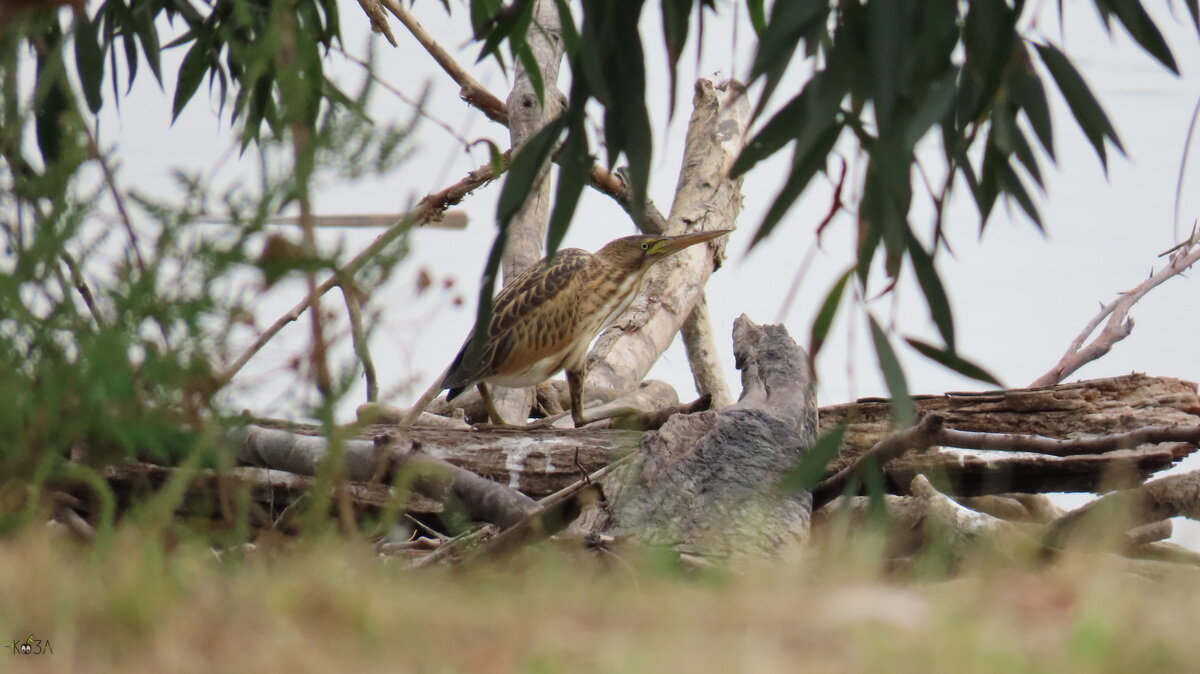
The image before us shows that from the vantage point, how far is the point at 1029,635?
259cm

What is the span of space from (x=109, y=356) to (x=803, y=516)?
2.52 meters

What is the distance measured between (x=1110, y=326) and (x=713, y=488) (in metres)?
5.11

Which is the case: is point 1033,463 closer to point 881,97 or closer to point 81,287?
point 881,97

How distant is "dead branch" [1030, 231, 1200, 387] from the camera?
8.70m

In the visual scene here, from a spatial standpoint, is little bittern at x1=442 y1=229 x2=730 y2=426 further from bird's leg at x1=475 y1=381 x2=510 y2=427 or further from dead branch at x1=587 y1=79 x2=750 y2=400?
dead branch at x1=587 y1=79 x2=750 y2=400

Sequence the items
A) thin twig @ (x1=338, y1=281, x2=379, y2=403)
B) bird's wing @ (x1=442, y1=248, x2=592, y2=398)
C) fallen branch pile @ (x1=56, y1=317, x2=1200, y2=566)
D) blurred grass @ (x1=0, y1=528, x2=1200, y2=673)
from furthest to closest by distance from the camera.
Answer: bird's wing @ (x1=442, y1=248, x2=592, y2=398) → fallen branch pile @ (x1=56, y1=317, x2=1200, y2=566) → thin twig @ (x1=338, y1=281, x2=379, y2=403) → blurred grass @ (x1=0, y1=528, x2=1200, y2=673)

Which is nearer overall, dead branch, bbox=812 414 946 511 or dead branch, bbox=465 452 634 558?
dead branch, bbox=465 452 634 558

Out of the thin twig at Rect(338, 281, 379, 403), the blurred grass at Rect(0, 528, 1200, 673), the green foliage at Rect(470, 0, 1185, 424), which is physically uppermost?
the green foliage at Rect(470, 0, 1185, 424)

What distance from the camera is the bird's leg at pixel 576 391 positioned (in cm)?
797

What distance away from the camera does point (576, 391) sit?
814 centimetres

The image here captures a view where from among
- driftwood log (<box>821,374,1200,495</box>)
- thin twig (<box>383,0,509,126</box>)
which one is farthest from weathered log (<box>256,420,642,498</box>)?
thin twig (<box>383,0,509,126</box>)

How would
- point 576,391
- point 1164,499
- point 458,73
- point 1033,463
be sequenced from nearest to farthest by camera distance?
point 1164,499 < point 1033,463 < point 576,391 < point 458,73

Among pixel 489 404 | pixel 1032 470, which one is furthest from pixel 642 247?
pixel 1032 470

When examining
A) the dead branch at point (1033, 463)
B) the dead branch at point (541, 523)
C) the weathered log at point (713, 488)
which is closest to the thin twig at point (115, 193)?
the dead branch at point (541, 523)
